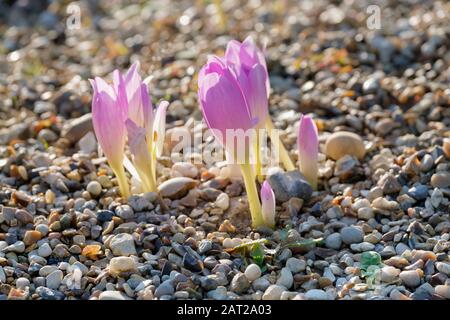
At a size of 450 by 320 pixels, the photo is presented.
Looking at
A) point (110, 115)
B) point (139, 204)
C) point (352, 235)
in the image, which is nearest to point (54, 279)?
point (139, 204)

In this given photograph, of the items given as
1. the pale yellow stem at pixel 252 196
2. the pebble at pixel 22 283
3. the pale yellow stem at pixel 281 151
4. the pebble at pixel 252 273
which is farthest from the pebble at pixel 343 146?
the pebble at pixel 22 283

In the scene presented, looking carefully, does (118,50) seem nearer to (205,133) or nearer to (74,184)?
(205,133)

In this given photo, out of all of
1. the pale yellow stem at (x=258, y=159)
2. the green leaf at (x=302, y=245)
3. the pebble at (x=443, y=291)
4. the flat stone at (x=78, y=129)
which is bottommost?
the pebble at (x=443, y=291)

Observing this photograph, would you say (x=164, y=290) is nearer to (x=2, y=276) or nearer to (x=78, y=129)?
(x=2, y=276)

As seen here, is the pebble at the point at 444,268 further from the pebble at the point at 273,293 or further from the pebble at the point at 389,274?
the pebble at the point at 273,293

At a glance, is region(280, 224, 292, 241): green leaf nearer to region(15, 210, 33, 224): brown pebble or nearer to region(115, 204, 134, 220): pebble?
region(115, 204, 134, 220): pebble

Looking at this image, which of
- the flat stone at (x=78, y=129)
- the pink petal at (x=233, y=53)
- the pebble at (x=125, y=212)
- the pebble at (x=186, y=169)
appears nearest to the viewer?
the pink petal at (x=233, y=53)
